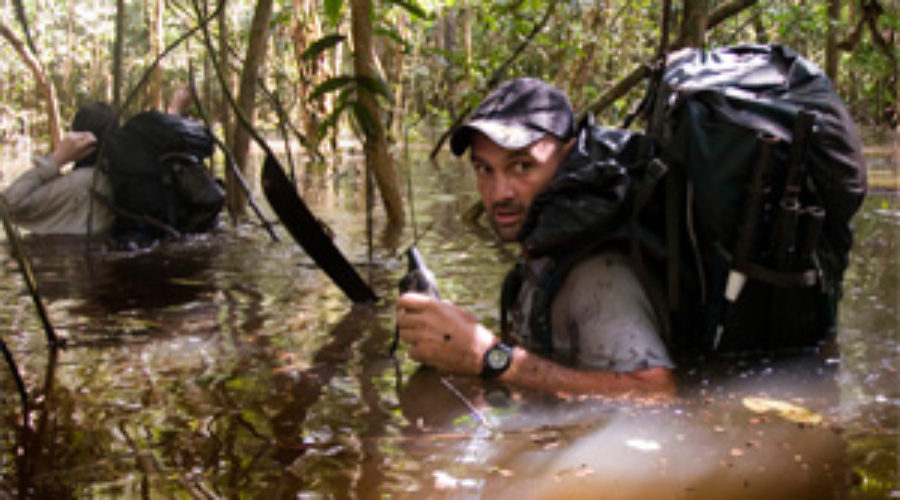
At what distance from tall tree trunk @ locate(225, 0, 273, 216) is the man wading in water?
404 cm

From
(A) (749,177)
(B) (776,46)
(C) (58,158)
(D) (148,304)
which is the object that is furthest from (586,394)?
(C) (58,158)

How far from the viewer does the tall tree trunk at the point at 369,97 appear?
545 cm

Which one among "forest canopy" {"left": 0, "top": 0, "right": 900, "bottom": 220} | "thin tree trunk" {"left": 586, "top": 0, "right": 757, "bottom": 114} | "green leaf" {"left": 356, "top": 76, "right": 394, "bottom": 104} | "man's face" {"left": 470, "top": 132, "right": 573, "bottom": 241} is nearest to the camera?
"man's face" {"left": 470, "top": 132, "right": 573, "bottom": 241}

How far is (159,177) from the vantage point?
6.91 meters

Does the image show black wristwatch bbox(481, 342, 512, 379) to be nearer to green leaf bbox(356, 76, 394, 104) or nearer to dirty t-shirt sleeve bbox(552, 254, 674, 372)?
dirty t-shirt sleeve bbox(552, 254, 674, 372)

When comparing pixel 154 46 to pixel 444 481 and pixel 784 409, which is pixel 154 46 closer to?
pixel 784 409

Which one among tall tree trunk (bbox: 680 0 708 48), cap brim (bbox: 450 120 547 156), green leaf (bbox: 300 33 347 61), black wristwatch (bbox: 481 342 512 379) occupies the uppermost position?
tall tree trunk (bbox: 680 0 708 48)

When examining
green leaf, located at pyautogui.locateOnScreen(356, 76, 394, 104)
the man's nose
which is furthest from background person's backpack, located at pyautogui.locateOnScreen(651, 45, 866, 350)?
green leaf, located at pyautogui.locateOnScreen(356, 76, 394, 104)

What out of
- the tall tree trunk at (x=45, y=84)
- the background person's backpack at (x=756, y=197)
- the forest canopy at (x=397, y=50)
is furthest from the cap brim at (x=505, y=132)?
the tall tree trunk at (x=45, y=84)

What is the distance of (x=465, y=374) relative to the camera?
3.31 metres

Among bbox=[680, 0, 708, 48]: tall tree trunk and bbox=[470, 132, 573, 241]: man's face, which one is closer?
bbox=[470, 132, 573, 241]: man's face

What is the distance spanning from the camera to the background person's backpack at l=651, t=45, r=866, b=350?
2.90 metres

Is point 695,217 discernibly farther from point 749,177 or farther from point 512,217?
point 512,217

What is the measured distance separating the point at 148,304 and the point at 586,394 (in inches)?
114
